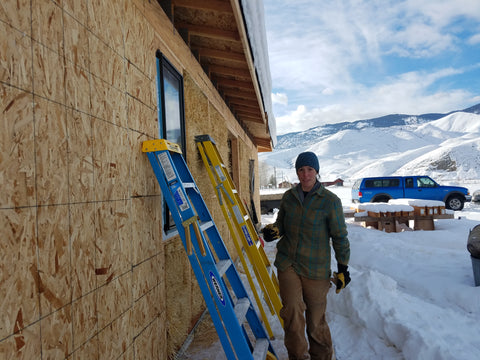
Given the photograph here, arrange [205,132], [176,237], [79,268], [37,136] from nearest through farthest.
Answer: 1. [37,136]
2. [79,268]
3. [176,237]
4. [205,132]

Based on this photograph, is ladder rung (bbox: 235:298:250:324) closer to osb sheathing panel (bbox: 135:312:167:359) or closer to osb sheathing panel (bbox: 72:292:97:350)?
osb sheathing panel (bbox: 135:312:167:359)

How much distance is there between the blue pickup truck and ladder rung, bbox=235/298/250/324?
14108 millimetres

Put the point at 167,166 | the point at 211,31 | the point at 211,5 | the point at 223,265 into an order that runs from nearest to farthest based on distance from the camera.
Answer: the point at 167,166, the point at 223,265, the point at 211,5, the point at 211,31

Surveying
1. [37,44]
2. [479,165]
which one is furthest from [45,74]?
[479,165]

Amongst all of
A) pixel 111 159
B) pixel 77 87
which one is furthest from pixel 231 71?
pixel 77 87

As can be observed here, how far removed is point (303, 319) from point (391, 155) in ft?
544

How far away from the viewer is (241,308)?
2.38m

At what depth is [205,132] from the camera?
4.23 meters

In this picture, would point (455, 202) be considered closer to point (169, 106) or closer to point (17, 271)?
point (169, 106)

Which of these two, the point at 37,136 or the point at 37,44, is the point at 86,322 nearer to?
the point at 37,136

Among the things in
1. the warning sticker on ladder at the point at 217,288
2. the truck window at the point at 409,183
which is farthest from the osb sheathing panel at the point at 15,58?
the truck window at the point at 409,183

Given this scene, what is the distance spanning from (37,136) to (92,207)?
0.49m

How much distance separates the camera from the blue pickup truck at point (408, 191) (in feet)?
49.7

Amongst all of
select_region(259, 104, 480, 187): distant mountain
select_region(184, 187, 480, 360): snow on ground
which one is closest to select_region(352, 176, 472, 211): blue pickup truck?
select_region(184, 187, 480, 360): snow on ground
